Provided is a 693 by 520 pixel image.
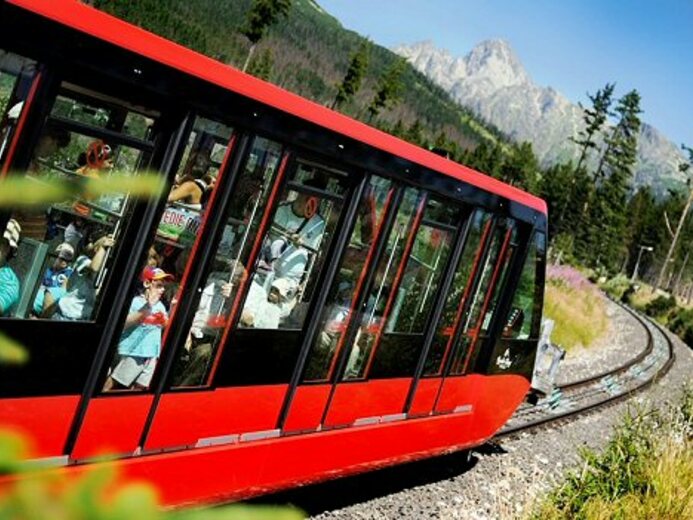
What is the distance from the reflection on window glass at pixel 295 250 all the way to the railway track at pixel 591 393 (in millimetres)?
6602

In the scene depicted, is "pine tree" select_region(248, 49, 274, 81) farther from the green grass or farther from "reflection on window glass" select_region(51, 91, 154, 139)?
"reflection on window glass" select_region(51, 91, 154, 139)

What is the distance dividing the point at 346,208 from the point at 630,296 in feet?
183

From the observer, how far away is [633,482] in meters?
7.95

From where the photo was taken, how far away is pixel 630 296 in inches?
2280

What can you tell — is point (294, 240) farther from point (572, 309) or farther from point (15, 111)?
point (572, 309)

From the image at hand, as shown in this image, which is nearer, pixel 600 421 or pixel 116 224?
pixel 116 224

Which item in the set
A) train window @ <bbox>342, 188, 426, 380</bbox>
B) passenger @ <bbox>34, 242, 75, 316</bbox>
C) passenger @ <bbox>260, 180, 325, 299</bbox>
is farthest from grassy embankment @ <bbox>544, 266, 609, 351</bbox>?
passenger @ <bbox>34, 242, 75, 316</bbox>

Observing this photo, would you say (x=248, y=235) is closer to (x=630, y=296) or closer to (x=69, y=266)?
(x=69, y=266)

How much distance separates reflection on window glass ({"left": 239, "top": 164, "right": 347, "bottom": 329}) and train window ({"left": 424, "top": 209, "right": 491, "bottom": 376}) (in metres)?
2.36

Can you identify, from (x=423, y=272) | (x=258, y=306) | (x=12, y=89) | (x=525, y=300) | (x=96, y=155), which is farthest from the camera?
(x=525, y=300)

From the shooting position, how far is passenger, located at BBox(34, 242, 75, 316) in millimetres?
4430

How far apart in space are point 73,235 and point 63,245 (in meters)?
0.09

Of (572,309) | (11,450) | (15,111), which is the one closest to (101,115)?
(15,111)

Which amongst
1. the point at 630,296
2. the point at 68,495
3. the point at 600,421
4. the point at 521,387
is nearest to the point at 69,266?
the point at 68,495
